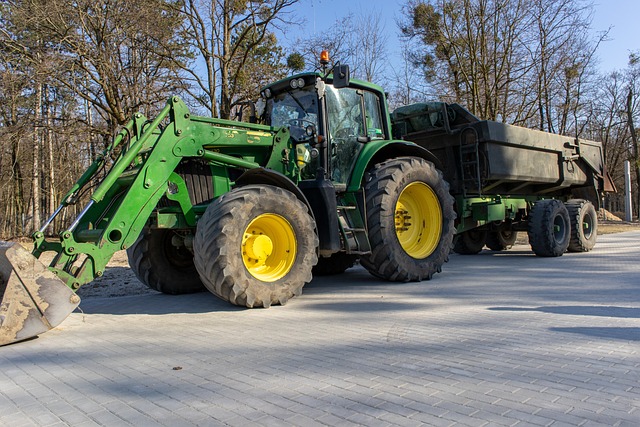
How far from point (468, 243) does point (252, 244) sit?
8021 mm

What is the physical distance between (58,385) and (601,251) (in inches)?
489

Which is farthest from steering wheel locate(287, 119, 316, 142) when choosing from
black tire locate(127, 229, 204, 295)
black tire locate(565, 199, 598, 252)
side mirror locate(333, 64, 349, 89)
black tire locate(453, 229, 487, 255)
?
black tire locate(565, 199, 598, 252)

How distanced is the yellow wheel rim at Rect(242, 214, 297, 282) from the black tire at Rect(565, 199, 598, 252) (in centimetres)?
832

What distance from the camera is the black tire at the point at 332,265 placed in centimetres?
895

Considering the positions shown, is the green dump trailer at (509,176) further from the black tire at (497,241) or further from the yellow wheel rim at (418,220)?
the yellow wheel rim at (418,220)

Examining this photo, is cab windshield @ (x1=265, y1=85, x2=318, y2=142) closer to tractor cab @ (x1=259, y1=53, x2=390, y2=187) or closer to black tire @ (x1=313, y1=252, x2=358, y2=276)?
tractor cab @ (x1=259, y1=53, x2=390, y2=187)

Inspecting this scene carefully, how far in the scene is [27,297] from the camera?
4.50 metres

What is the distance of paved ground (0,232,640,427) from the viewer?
2867mm

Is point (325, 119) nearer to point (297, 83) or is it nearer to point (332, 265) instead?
point (297, 83)

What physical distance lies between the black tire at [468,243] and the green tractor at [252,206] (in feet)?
15.2

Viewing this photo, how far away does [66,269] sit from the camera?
16.8 feet

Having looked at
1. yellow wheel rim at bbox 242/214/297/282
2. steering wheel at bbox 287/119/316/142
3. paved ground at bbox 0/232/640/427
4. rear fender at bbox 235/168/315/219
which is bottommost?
paved ground at bbox 0/232/640/427

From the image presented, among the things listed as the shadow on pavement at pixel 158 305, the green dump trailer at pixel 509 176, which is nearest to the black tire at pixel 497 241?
the green dump trailer at pixel 509 176

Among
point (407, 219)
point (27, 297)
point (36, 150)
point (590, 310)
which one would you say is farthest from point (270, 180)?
point (36, 150)
